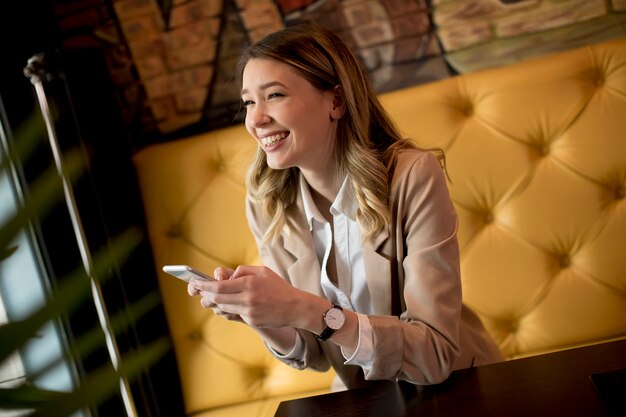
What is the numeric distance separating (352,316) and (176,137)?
0.99 metres

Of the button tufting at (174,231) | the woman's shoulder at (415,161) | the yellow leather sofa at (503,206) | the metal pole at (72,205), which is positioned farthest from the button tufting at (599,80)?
the metal pole at (72,205)

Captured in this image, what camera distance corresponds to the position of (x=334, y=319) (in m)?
0.99

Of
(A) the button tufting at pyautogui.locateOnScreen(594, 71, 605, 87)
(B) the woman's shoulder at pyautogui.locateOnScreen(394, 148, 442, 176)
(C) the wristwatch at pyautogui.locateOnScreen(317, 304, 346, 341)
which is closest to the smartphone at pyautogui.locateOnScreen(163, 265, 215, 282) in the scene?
(C) the wristwatch at pyautogui.locateOnScreen(317, 304, 346, 341)

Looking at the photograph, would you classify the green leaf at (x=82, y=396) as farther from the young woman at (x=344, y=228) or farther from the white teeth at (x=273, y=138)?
the white teeth at (x=273, y=138)

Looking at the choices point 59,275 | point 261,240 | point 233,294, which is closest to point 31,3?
point 59,275

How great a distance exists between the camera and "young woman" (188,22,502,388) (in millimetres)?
1002

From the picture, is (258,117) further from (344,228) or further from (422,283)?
(422,283)

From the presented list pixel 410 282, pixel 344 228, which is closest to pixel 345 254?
pixel 344 228

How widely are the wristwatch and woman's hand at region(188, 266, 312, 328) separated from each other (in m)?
0.04

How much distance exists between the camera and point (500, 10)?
66.1 inches

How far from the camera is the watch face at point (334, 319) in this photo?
991mm

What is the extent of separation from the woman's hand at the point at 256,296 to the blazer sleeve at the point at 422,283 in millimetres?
138

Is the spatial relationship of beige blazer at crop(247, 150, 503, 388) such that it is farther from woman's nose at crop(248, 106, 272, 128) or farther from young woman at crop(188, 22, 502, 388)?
woman's nose at crop(248, 106, 272, 128)

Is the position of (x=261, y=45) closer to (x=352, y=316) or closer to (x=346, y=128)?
(x=346, y=128)
